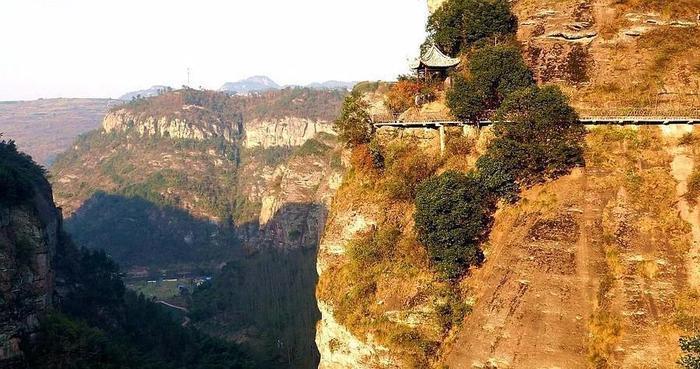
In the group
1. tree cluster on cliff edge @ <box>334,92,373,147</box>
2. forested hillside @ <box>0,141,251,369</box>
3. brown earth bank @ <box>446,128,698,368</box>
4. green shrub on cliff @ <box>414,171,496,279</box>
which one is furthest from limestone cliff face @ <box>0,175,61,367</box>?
brown earth bank @ <box>446,128,698,368</box>

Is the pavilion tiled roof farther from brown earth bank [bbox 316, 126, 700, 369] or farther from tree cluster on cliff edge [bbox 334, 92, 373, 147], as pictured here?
brown earth bank [bbox 316, 126, 700, 369]

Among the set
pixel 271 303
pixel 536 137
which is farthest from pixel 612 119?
pixel 271 303

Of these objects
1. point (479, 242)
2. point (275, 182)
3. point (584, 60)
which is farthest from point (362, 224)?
point (275, 182)

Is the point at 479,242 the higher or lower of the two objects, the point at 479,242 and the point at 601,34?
the lower

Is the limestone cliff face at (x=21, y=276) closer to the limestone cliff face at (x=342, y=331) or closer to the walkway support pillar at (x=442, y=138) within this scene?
the limestone cliff face at (x=342, y=331)

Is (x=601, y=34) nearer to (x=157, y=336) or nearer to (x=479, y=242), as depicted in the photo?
(x=479, y=242)

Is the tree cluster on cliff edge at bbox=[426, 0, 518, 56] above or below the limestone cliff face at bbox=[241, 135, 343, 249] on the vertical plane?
above
